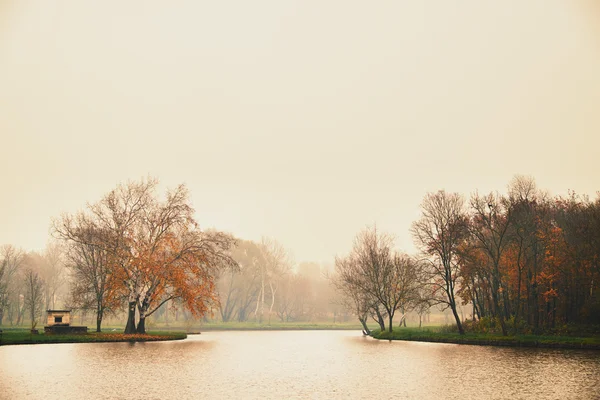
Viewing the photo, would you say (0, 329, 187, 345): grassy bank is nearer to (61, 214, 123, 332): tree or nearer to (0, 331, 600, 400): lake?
(61, 214, 123, 332): tree

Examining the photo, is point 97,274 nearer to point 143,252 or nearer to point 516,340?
point 143,252

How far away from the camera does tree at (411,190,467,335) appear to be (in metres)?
55.0

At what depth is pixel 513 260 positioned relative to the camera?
182ft

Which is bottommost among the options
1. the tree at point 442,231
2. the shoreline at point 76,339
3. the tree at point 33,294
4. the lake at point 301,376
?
the shoreline at point 76,339

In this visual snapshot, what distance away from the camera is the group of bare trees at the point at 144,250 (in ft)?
180

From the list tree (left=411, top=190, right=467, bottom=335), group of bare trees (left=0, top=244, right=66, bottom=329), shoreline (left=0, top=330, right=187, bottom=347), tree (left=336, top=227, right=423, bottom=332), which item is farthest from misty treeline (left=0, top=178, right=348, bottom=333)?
group of bare trees (left=0, top=244, right=66, bottom=329)

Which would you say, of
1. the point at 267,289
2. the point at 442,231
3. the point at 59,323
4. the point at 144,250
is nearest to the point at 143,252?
the point at 144,250

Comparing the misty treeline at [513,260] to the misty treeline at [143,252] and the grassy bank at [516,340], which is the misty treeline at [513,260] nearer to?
the grassy bank at [516,340]

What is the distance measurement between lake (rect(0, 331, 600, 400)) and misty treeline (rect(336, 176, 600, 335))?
15945mm

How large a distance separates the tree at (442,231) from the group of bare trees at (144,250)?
22514 mm

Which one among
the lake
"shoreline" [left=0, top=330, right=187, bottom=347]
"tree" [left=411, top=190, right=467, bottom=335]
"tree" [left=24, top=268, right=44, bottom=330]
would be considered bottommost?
"shoreline" [left=0, top=330, right=187, bottom=347]

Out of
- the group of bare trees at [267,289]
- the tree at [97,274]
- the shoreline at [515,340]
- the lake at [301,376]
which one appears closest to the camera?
the lake at [301,376]

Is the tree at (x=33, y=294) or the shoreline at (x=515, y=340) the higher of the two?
the tree at (x=33, y=294)

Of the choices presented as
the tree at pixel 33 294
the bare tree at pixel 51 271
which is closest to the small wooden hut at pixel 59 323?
the tree at pixel 33 294
